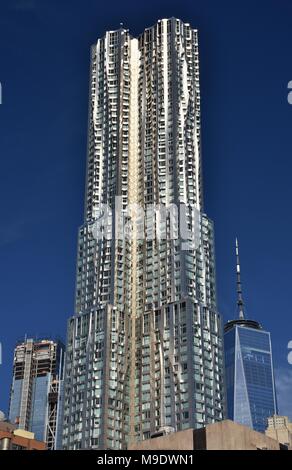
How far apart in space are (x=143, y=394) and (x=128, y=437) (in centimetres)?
1130

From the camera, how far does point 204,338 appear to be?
197375 mm

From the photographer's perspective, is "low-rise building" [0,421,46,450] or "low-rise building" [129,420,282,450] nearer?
"low-rise building" [129,420,282,450]

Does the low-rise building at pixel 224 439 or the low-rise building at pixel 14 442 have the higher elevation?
the low-rise building at pixel 14 442

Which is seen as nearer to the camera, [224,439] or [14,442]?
[224,439]

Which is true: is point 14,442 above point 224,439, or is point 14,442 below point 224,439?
above

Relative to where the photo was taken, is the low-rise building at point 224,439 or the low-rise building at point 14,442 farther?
the low-rise building at point 14,442

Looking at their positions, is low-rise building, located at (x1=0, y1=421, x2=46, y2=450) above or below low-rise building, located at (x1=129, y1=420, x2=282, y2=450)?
above
